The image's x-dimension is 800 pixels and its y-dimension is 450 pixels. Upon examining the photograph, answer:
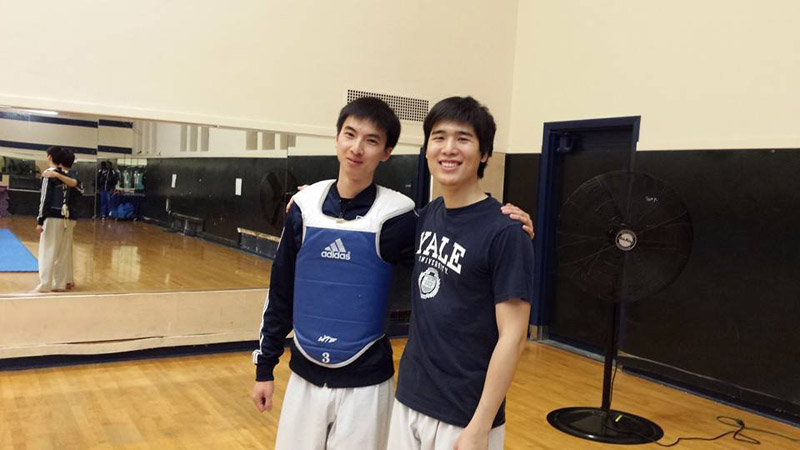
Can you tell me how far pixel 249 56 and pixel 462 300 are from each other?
12.9 feet

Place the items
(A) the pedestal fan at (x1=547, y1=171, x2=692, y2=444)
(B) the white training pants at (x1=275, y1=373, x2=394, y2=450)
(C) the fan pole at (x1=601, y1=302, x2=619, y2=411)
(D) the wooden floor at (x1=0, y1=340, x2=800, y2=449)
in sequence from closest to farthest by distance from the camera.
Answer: (B) the white training pants at (x1=275, y1=373, x2=394, y2=450), (D) the wooden floor at (x1=0, y1=340, x2=800, y2=449), (A) the pedestal fan at (x1=547, y1=171, x2=692, y2=444), (C) the fan pole at (x1=601, y1=302, x2=619, y2=411)

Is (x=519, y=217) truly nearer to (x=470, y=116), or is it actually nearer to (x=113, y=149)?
(x=470, y=116)

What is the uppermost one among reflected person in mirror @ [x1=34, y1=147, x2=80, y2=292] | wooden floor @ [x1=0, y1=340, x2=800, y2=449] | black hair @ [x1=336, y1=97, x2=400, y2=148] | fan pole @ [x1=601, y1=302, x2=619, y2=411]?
black hair @ [x1=336, y1=97, x2=400, y2=148]

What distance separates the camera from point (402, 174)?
6.17 metres

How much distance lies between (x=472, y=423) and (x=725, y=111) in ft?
13.0

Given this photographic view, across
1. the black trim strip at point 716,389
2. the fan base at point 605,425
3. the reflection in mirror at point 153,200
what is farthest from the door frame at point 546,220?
the reflection in mirror at point 153,200

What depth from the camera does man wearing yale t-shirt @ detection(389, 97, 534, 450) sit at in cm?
155

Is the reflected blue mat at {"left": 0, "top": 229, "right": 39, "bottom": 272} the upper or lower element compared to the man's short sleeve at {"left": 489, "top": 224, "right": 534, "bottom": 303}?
lower

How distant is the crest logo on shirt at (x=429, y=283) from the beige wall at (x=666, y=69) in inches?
141

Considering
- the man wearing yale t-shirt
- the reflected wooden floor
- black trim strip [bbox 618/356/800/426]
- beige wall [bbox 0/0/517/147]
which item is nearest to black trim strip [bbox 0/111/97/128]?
beige wall [bbox 0/0/517/147]

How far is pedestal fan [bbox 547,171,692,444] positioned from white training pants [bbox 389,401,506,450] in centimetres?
230

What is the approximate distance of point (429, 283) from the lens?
1731 millimetres

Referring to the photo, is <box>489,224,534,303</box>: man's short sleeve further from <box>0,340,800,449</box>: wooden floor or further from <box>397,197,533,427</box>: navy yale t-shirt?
<box>0,340,800,449</box>: wooden floor

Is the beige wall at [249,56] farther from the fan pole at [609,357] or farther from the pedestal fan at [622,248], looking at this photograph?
the fan pole at [609,357]
